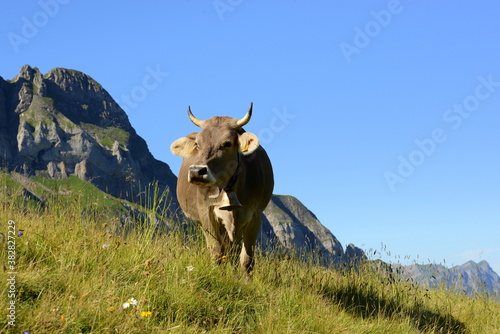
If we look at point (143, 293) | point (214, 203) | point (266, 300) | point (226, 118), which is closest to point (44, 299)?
point (143, 293)

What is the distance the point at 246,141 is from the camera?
23.9 ft

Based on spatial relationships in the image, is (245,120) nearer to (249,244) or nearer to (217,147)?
(217,147)

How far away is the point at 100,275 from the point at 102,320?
928 millimetres

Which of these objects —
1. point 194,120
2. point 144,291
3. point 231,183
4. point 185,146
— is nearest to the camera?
point 144,291

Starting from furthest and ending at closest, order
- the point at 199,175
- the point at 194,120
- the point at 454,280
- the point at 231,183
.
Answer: the point at 454,280 < the point at 194,120 < the point at 231,183 < the point at 199,175

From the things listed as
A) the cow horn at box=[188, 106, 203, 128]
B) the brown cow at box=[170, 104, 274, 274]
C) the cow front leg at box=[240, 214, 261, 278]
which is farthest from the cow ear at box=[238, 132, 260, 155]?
the cow front leg at box=[240, 214, 261, 278]

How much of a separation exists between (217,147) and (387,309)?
4.18 meters

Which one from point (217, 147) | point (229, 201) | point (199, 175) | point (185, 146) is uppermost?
point (185, 146)

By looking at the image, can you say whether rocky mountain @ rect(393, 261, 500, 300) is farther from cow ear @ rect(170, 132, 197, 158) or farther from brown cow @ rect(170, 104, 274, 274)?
cow ear @ rect(170, 132, 197, 158)

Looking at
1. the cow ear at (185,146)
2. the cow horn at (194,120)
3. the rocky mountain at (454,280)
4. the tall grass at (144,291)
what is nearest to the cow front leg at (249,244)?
the tall grass at (144,291)

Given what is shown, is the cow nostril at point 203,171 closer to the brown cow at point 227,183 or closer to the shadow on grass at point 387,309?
the brown cow at point 227,183

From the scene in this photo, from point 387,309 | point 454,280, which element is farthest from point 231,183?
point 454,280

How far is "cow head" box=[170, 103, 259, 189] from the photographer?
6.83m

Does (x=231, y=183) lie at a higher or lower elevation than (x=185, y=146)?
lower
